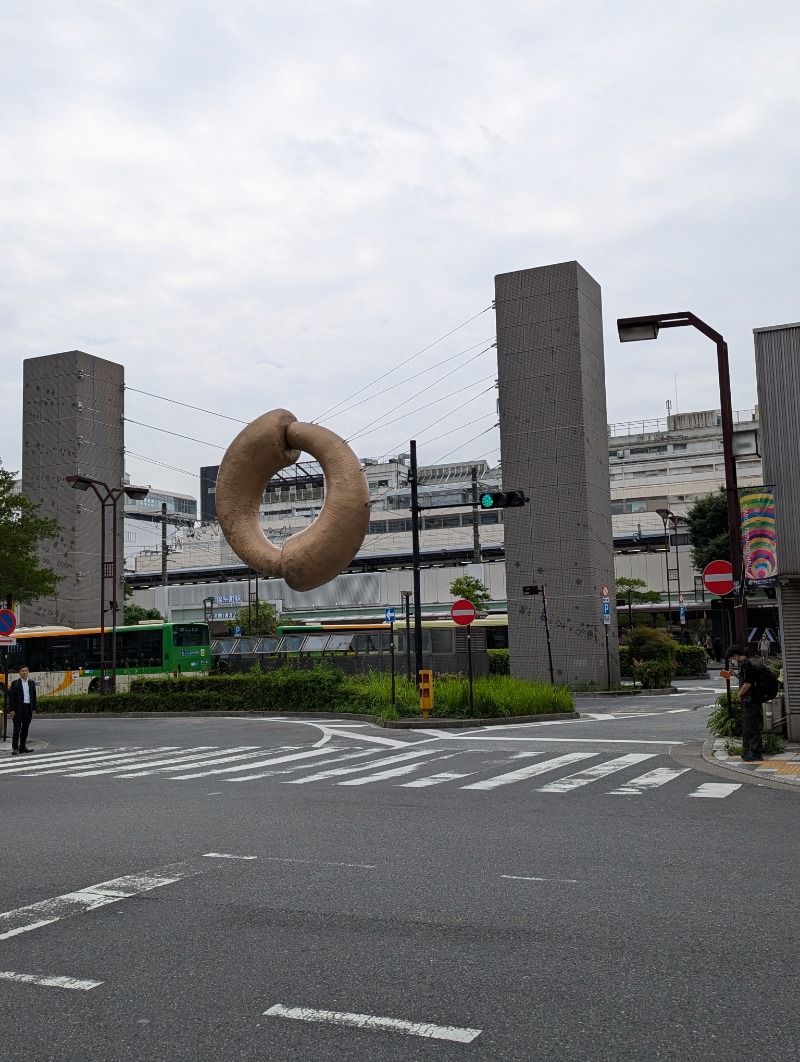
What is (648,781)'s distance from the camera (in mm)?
12344

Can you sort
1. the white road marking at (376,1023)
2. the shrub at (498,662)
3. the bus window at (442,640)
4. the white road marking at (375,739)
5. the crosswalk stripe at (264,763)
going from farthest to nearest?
1. the shrub at (498,662)
2. the bus window at (442,640)
3. the white road marking at (375,739)
4. the crosswalk stripe at (264,763)
5. the white road marking at (376,1023)

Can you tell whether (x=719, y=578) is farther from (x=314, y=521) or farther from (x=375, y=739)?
(x=314, y=521)

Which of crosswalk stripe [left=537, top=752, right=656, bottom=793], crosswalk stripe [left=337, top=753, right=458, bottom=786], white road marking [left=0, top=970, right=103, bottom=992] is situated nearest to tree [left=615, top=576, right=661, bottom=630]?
crosswalk stripe [left=537, top=752, right=656, bottom=793]

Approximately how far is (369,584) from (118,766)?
192 ft

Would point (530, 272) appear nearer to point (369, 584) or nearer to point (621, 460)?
point (369, 584)

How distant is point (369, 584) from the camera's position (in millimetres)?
74562

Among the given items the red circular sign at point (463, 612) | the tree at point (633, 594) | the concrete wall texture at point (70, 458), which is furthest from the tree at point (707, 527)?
the red circular sign at point (463, 612)

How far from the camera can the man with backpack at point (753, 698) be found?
13.6 metres

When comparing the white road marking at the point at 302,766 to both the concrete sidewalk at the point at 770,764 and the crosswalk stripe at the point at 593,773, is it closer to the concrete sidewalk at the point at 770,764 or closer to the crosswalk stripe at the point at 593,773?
the crosswalk stripe at the point at 593,773

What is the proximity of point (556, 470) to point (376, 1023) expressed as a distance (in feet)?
109

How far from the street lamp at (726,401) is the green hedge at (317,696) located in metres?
8.75

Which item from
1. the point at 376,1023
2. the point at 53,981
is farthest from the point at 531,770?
the point at 376,1023

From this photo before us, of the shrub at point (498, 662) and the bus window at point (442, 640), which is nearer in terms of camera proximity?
the bus window at point (442, 640)

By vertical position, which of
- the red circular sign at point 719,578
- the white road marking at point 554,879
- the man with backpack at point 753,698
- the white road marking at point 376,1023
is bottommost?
the white road marking at point 554,879
